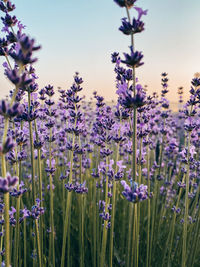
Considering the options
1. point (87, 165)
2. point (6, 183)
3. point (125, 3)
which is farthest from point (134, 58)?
point (87, 165)

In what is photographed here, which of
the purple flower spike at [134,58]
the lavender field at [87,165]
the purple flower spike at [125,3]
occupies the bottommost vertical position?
the lavender field at [87,165]

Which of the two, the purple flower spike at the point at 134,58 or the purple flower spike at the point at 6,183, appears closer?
the purple flower spike at the point at 6,183

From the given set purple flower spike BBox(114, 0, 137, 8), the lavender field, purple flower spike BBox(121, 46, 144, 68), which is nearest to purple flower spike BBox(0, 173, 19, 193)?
the lavender field

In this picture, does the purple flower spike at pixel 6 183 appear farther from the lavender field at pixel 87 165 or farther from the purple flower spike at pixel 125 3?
the purple flower spike at pixel 125 3

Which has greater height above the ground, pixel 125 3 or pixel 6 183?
pixel 125 3

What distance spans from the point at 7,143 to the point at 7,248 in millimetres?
659

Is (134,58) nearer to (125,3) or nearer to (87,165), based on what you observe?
(125,3)

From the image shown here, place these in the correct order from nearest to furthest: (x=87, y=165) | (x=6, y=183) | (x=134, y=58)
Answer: (x=6, y=183) → (x=134, y=58) → (x=87, y=165)

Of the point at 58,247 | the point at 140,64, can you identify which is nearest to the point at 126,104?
the point at 140,64

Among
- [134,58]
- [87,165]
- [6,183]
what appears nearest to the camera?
[6,183]

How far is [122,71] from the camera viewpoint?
2.46m

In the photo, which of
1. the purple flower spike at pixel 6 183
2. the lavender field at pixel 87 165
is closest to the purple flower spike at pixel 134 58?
the lavender field at pixel 87 165

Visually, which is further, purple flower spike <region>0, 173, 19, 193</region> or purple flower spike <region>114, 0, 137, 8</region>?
purple flower spike <region>114, 0, 137, 8</region>

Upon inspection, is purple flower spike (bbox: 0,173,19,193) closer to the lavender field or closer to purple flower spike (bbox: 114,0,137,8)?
the lavender field
